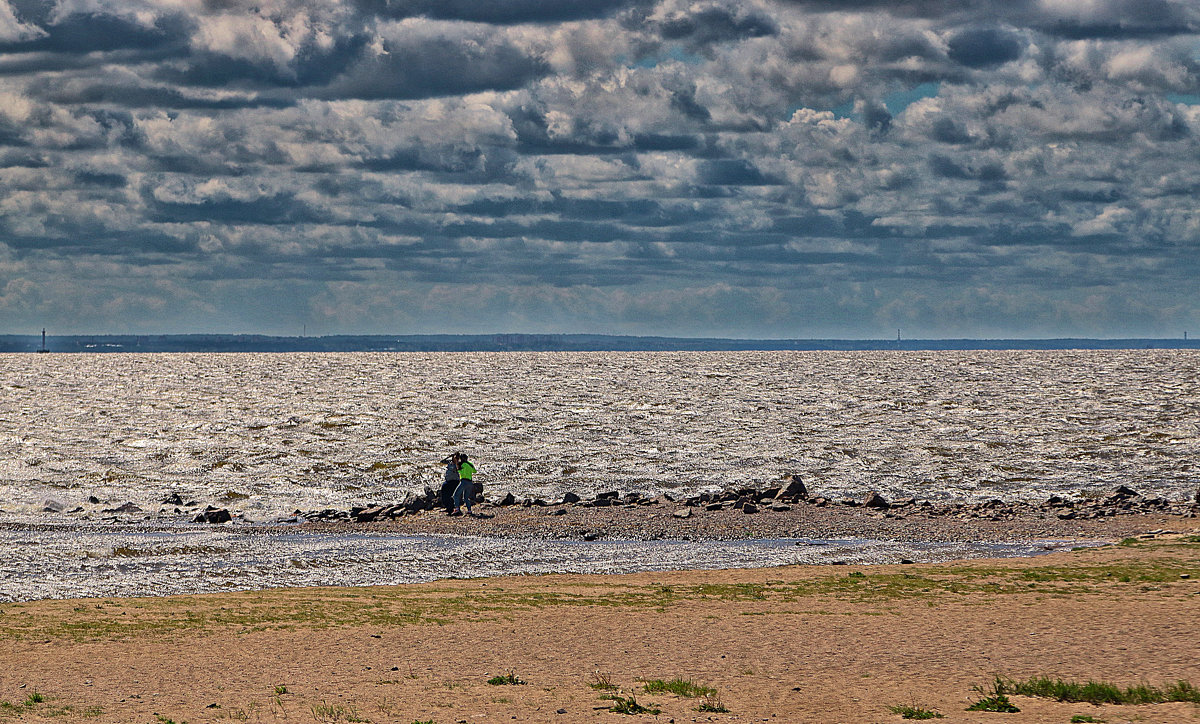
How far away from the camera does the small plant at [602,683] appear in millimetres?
20031

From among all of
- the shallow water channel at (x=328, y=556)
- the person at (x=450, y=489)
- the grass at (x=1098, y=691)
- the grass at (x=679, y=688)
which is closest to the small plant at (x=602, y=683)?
the grass at (x=679, y=688)

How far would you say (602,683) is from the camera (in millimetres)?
20359

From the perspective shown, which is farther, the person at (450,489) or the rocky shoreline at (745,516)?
the person at (450,489)

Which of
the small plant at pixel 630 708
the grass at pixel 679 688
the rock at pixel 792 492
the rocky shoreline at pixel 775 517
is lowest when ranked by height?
the rocky shoreline at pixel 775 517

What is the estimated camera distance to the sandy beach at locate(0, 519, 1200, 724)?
18859mm

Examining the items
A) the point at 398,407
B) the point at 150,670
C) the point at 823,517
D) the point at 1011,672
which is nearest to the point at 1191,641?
the point at 1011,672

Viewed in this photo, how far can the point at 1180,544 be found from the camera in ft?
118

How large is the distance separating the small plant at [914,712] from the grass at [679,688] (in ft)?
9.37

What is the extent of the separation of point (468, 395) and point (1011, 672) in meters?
119

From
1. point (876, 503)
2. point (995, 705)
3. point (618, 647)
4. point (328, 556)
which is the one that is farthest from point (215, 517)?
point (995, 705)

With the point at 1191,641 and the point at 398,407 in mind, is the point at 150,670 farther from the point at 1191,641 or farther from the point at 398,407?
the point at 398,407

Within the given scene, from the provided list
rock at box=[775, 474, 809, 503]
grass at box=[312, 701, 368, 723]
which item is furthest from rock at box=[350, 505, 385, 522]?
grass at box=[312, 701, 368, 723]

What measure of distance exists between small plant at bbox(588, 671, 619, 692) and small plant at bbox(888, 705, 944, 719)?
4.41 m

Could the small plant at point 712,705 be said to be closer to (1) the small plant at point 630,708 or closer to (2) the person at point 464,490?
(1) the small plant at point 630,708
